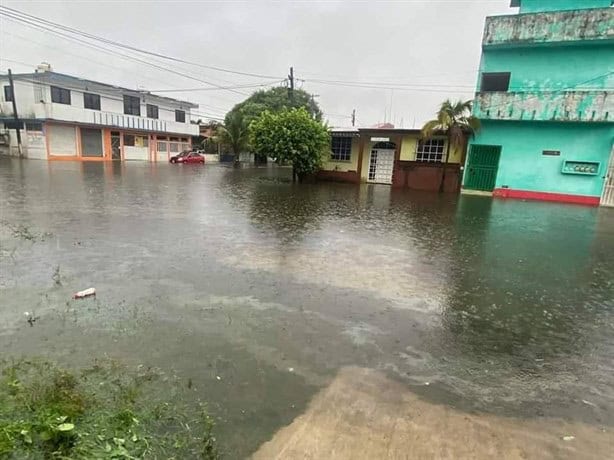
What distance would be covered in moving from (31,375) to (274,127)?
1735 centimetres

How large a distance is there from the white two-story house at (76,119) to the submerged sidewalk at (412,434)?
3328cm

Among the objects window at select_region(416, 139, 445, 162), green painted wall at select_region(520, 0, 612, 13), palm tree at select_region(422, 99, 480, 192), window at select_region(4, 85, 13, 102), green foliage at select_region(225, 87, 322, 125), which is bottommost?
window at select_region(416, 139, 445, 162)

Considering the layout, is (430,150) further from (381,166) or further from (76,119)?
(76,119)

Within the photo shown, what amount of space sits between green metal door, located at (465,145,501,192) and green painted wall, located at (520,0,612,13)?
615 cm

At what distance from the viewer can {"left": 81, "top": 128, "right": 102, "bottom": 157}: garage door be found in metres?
31.4

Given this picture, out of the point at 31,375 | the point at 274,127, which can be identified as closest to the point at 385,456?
the point at 31,375

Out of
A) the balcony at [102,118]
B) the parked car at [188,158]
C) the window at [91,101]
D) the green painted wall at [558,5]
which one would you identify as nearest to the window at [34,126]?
the balcony at [102,118]

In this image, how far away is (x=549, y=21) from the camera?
15.8 m

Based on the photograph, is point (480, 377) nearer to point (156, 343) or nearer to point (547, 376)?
point (547, 376)

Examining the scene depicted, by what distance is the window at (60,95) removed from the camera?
1117 inches

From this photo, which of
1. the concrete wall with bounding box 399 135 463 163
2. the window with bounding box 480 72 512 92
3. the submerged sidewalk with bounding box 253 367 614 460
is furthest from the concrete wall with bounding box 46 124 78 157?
the submerged sidewalk with bounding box 253 367 614 460

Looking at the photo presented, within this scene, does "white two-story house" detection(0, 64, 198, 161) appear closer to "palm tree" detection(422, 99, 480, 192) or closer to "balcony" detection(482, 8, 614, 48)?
"palm tree" detection(422, 99, 480, 192)

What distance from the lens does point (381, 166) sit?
2169 cm

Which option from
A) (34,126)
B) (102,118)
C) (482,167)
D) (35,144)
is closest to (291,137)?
(482,167)
